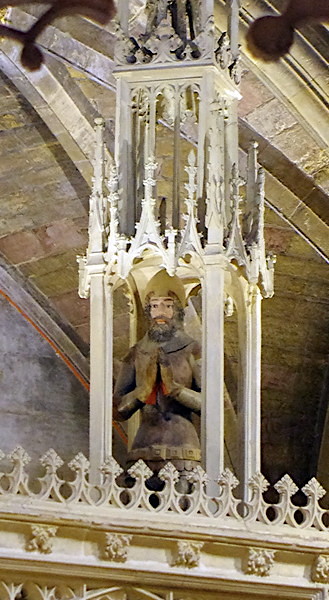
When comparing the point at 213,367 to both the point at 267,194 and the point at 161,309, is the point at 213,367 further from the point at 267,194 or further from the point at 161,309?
the point at 267,194

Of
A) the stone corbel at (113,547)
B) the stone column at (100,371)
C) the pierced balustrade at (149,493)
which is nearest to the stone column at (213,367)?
the pierced balustrade at (149,493)

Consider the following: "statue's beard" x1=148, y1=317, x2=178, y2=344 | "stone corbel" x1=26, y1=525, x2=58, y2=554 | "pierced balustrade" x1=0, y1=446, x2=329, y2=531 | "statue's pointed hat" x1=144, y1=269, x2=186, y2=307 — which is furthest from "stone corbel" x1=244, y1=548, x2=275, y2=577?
"statue's pointed hat" x1=144, y1=269, x2=186, y2=307

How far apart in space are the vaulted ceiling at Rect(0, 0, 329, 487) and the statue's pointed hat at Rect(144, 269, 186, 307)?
223 centimetres

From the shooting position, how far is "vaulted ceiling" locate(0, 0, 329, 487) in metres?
15.9

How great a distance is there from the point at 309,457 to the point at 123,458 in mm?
1321

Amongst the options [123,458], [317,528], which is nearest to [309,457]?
[123,458]

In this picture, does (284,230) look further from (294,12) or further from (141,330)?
(141,330)

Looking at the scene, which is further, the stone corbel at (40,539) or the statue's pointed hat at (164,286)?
the statue's pointed hat at (164,286)

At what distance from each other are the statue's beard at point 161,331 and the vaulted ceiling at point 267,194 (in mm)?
2483

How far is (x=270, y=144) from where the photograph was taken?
52.7ft

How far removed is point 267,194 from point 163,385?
3399 millimetres

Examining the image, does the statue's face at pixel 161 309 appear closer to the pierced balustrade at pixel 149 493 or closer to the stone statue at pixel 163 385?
the stone statue at pixel 163 385

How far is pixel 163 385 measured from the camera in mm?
13469

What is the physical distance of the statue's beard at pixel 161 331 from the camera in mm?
13594
